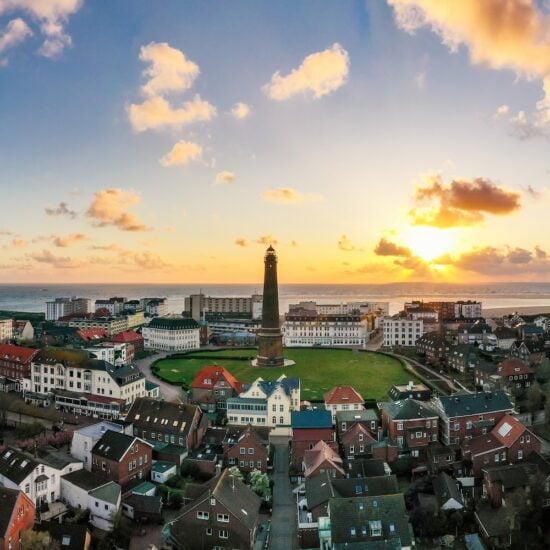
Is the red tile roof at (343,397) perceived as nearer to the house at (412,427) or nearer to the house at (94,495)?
the house at (412,427)

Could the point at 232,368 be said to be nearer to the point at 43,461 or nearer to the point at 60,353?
the point at 60,353

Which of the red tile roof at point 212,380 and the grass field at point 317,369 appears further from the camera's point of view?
the grass field at point 317,369

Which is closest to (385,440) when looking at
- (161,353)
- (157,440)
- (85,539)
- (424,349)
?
(157,440)

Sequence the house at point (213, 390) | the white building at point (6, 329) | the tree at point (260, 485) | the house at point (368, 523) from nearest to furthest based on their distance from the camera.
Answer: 1. the house at point (368, 523)
2. the tree at point (260, 485)
3. the house at point (213, 390)
4. the white building at point (6, 329)

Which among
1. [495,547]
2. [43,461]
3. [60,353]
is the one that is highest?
[60,353]

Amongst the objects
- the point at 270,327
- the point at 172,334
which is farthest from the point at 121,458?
the point at 172,334

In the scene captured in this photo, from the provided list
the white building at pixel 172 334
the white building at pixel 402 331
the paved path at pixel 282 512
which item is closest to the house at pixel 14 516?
the paved path at pixel 282 512

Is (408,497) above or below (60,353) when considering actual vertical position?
below
